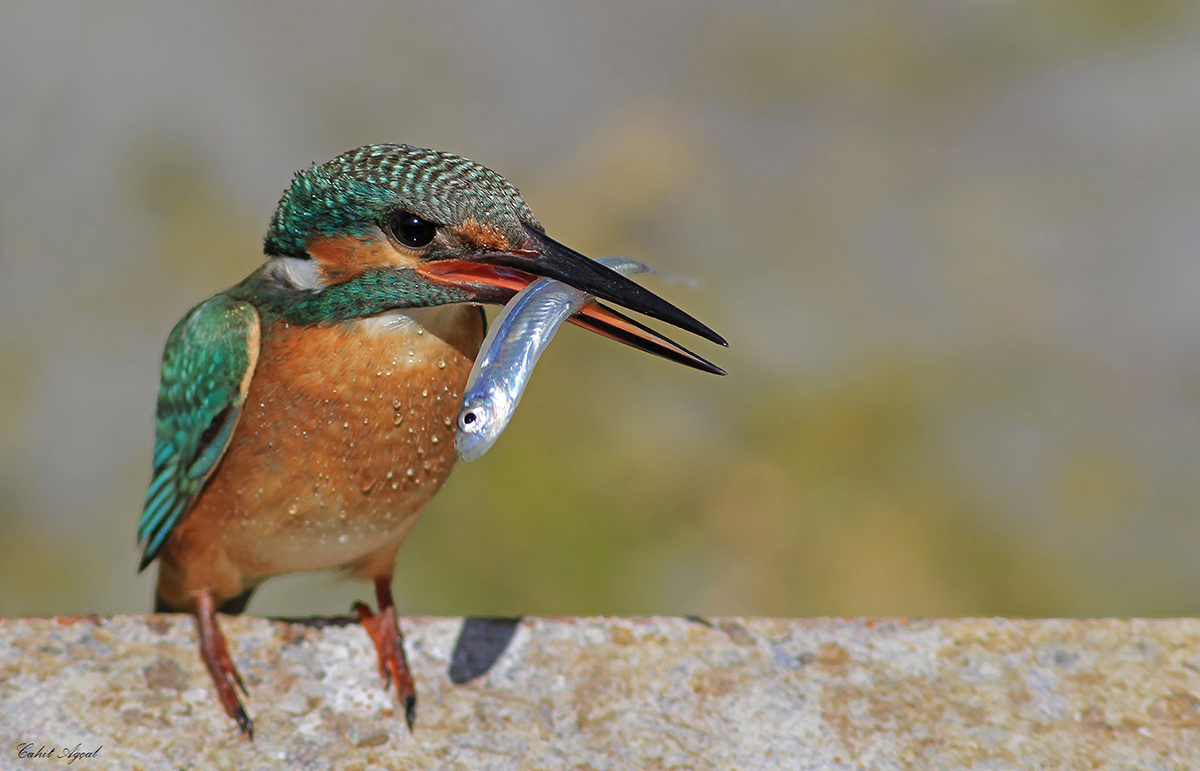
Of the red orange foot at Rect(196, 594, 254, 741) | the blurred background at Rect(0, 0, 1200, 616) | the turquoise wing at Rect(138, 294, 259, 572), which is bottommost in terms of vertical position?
the red orange foot at Rect(196, 594, 254, 741)

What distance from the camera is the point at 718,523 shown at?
204 inches

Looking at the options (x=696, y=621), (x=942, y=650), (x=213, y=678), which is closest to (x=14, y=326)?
(x=213, y=678)

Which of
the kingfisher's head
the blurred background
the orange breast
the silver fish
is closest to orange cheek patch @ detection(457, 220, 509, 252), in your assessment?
the kingfisher's head

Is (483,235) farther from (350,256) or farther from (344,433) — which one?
(344,433)

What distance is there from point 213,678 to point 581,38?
599 centimetres

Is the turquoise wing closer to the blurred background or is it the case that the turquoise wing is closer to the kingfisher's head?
the kingfisher's head

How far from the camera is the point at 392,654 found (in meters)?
2.40

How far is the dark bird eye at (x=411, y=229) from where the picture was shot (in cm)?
208

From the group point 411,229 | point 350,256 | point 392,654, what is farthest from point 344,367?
point 392,654

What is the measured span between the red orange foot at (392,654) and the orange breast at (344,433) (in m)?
0.16

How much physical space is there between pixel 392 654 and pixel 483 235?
0.90 meters

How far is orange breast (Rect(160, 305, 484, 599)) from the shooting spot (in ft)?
7.52

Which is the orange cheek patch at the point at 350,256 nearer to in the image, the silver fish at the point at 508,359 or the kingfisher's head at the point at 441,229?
the kingfisher's head at the point at 441,229

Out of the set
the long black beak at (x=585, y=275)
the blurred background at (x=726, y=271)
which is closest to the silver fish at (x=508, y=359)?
the long black beak at (x=585, y=275)
